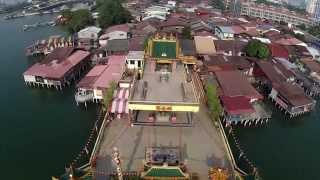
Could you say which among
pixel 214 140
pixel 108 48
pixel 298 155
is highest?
pixel 108 48

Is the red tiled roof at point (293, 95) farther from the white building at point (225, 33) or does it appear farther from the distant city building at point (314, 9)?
the distant city building at point (314, 9)

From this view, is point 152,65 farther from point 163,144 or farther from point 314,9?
point 314,9

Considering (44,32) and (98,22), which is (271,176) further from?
(44,32)

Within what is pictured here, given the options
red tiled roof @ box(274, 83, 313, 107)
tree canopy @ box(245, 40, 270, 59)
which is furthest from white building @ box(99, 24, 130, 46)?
red tiled roof @ box(274, 83, 313, 107)

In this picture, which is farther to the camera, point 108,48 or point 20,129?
point 108,48

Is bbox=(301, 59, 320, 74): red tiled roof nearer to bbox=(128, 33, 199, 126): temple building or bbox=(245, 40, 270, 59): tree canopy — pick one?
bbox=(245, 40, 270, 59): tree canopy

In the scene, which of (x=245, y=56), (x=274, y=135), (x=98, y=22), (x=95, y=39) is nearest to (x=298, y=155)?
(x=274, y=135)
